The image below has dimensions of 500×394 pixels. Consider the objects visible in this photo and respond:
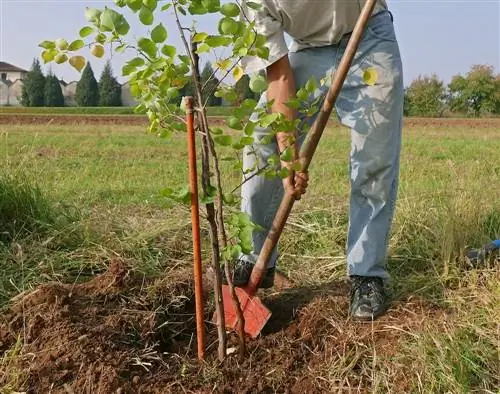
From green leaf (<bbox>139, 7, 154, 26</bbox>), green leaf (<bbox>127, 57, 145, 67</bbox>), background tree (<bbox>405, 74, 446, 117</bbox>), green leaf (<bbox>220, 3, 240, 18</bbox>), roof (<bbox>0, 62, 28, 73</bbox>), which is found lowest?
background tree (<bbox>405, 74, 446, 117</bbox>)

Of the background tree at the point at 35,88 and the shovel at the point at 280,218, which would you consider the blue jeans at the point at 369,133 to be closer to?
the shovel at the point at 280,218

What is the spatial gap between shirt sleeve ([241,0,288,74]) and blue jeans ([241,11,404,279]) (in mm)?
198

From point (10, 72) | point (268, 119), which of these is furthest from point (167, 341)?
point (10, 72)

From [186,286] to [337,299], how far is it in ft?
2.19

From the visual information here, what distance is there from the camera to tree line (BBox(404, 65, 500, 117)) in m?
50.3

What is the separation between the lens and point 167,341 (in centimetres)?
246

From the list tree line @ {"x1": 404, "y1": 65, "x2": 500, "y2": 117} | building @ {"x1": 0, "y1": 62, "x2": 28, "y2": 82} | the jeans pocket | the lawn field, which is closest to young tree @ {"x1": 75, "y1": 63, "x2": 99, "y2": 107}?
building @ {"x1": 0, "y1": 62, "x2": 28, "y2": 82}

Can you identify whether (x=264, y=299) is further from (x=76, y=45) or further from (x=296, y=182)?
(x=76, y=45)

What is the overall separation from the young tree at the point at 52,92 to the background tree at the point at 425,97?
34.1 m

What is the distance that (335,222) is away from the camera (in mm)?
3775

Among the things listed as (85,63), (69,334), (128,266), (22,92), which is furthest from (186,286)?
(22,92)

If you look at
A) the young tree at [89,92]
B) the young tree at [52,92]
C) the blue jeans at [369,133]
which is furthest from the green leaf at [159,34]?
the young tree at [52,92]

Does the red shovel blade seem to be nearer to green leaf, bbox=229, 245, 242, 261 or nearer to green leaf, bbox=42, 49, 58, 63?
green leaf, bbox=229, 245, 242, 261

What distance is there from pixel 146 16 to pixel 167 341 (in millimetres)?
1335
